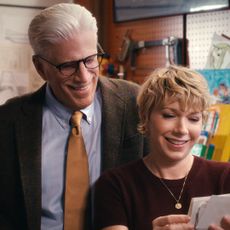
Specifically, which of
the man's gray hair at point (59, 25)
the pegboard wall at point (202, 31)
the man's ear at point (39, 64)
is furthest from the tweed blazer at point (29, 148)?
the pegboard wall at point (202, 31)

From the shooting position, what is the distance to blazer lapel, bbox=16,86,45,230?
1.40 m

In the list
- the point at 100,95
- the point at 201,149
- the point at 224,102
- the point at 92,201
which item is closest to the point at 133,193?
the point at 92,201

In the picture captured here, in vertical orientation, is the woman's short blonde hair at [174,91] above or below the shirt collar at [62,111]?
above

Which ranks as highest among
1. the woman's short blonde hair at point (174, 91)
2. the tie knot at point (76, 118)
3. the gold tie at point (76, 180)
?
the woman's short blonde hair at point (174, 91)

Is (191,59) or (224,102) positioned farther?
(191,59)

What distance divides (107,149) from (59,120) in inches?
7.6

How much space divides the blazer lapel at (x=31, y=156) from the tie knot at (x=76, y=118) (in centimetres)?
11

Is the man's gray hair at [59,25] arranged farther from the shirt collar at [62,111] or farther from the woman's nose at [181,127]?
the woman's nose at [181,127]

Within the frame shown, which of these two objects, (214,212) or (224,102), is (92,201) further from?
(224,102)

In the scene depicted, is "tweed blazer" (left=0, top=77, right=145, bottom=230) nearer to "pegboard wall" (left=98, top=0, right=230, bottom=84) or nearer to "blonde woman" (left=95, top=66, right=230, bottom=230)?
"blonde woman" (left=95, top=66, right=230, bottom=230)

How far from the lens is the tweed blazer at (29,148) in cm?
141

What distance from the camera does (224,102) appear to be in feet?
6.80

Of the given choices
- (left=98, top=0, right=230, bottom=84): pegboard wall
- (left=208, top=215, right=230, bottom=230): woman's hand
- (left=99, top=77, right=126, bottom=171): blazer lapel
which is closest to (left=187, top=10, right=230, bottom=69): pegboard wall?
(left=98, top=0, right=230, bottom=84): pegboard wall

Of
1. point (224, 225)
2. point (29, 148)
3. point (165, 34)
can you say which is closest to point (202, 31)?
point (165, 34)
